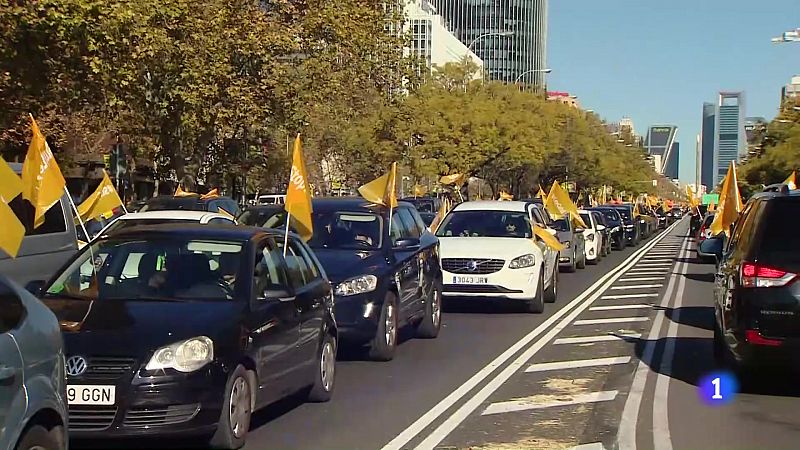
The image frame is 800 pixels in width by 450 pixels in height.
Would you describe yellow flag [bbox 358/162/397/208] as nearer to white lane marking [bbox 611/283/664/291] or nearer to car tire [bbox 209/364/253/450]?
car tire [bbox 209/364/253/450]

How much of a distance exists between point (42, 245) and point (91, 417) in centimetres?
423

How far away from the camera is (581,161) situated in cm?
8144

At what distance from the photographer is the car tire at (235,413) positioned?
7.07 m

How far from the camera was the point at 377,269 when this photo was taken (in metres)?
11.5

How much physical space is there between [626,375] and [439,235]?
6.96 metres

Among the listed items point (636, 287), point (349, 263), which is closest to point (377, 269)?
point (349, 263)

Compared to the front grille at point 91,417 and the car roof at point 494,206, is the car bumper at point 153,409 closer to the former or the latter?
the front grille at point 91,417

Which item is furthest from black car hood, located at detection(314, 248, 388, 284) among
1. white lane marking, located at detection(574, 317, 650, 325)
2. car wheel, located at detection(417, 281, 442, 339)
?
white lane marking, located at detection(574, 317, 650, 325)

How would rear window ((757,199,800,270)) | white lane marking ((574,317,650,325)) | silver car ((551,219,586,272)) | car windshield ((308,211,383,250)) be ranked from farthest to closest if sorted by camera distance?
silver car ((551,219,586,272))
white lane marking ((574,317,650,325))
car windshield ((308,211,383,250))
rear window ((757,199,800,270))

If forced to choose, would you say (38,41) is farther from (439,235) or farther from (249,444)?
(249,444)

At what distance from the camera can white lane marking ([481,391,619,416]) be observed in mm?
9047

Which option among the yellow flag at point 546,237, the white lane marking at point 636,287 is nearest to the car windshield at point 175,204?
the yellow flag at point 546,237

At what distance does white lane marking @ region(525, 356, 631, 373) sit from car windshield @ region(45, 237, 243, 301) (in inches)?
167

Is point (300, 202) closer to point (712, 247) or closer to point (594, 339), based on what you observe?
point (594, 339)
